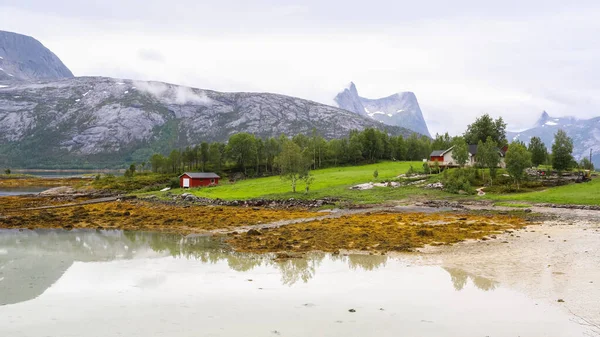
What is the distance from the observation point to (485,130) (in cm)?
11312

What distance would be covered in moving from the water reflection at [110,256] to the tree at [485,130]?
98.3 meters

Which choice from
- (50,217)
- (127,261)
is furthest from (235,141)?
(127,261)

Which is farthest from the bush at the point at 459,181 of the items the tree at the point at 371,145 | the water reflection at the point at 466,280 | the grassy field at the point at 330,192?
the tree at the point at 371,145

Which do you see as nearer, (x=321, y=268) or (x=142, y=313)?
(x=142, y=313)

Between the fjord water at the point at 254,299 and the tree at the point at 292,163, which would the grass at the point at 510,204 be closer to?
the tree at the point at 292,163

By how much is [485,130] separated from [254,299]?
110618 millimetres

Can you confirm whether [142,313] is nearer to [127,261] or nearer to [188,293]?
[188,293]

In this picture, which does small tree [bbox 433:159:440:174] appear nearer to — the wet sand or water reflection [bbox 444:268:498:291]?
the wet sand

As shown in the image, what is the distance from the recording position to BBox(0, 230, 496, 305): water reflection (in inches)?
824

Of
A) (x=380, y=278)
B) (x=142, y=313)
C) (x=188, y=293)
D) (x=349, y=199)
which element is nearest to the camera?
(x=142, y=313)

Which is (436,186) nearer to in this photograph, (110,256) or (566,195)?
(566,195)

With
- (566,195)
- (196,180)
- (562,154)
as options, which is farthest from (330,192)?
(562,154)

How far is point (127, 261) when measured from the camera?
88.2 feet

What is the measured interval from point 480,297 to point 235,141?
11875cm
